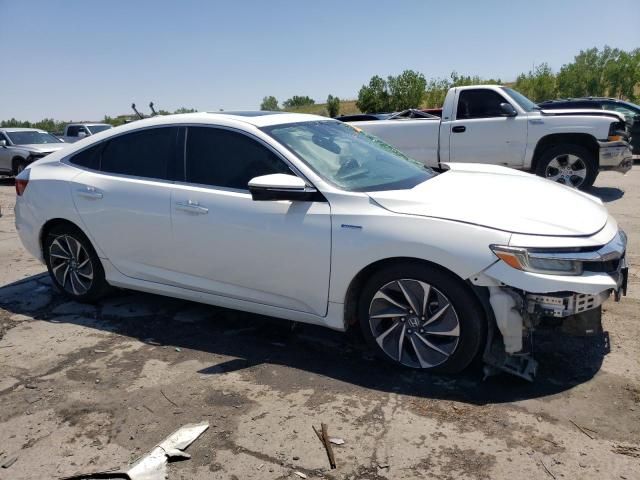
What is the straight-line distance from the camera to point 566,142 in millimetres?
9219

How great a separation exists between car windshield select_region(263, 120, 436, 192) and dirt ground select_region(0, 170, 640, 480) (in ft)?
3.85

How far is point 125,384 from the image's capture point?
3500 millimetres

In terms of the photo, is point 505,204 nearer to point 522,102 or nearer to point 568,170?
point 568,170

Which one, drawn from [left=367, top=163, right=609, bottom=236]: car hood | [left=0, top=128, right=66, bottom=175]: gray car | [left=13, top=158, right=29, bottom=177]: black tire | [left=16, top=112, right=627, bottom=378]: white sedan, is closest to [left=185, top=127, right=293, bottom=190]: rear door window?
[left=16, top=112, right=627, bottom=378]: white sedan

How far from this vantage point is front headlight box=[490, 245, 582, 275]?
2.99m

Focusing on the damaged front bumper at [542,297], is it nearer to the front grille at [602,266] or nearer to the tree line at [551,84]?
the front grille at [602,266]

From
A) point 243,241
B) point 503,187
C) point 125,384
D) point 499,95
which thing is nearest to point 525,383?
point 503,187

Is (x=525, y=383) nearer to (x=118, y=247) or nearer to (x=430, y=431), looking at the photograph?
(x=430, y=431)

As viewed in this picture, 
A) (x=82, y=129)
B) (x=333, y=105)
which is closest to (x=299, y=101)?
(x=333, y=105)

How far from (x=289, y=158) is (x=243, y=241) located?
2.15 ft

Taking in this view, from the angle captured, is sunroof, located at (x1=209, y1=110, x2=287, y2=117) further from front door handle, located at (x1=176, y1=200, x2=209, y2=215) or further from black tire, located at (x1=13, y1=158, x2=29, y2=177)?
black tire, located at (x1=13, y1=158, x2=29, y2=177)

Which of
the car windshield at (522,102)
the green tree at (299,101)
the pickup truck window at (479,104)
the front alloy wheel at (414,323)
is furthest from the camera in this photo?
the green tree at (299,101)

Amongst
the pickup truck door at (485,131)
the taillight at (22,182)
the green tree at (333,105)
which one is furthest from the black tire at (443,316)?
the green tree at (333,105)

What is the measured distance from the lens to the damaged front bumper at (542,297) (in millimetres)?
2982
